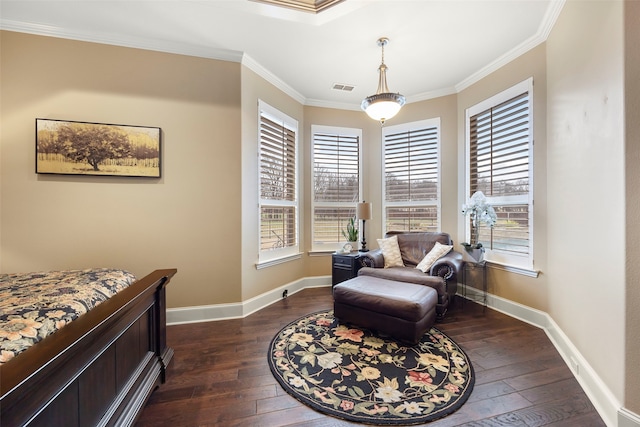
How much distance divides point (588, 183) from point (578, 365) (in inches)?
53.7

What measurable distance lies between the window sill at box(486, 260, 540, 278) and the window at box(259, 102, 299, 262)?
2.69 meters

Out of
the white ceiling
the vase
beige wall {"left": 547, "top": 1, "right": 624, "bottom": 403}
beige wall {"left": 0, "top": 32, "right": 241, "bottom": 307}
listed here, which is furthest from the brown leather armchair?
the white ceiling

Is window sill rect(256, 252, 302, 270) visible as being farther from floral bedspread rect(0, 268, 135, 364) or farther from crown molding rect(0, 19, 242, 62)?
crown molding rect(0, 19, 242, 62)

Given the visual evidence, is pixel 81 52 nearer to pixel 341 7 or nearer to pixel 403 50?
pixel 341 7

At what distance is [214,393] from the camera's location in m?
1.77

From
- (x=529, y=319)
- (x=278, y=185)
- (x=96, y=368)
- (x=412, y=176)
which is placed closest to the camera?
(x=96, y=368)

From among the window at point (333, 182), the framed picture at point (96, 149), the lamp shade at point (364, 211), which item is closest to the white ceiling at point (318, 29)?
the framed picture at point (96, 149)

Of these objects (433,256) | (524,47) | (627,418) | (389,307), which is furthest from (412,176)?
(627,418)

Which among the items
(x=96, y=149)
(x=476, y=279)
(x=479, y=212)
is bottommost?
(x=476, y=279)

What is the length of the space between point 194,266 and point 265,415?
1832 mm

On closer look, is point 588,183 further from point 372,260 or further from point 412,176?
point 412,176

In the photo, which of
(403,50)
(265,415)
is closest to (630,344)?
(265,415)

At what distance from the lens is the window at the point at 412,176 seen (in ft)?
13.1

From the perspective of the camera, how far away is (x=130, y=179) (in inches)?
106
